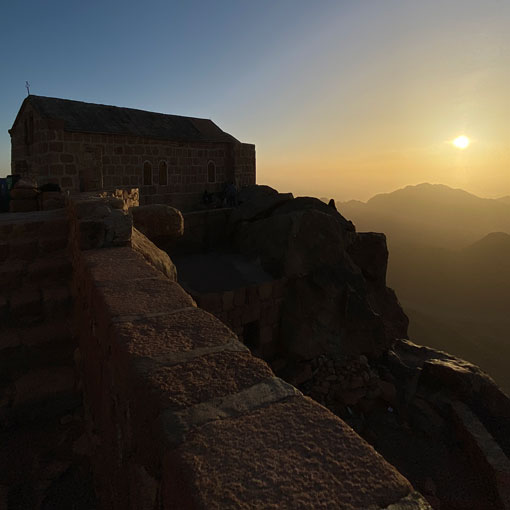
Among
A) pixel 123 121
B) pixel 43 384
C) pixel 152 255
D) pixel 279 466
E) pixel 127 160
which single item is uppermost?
pixel 123 121

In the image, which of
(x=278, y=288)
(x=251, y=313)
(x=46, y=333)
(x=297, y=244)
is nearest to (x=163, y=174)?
(x=297, y=244)

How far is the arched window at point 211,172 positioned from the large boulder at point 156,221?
44.5 ft

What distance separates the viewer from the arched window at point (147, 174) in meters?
15.6

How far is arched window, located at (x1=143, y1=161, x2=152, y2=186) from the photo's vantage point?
51.2 feet

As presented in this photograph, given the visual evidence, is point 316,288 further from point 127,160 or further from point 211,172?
point 211,172

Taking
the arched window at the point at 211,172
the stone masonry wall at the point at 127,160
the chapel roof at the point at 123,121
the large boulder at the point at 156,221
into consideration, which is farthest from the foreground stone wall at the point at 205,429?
the arched window at the point at 211,172

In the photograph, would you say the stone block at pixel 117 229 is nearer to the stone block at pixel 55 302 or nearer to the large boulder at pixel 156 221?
the stone block at pixel 55 302

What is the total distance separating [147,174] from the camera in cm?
1574

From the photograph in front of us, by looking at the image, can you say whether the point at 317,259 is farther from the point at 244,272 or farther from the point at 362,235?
the point at 362,235

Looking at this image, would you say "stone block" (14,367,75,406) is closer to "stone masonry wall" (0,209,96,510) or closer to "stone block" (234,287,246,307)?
"stone masonry wall" (0,209,96,510)

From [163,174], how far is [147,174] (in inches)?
30.9

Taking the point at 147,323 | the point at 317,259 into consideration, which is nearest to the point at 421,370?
the point at 317,259

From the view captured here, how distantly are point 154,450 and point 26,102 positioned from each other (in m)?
16.1

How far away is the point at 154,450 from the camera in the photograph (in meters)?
1.14
